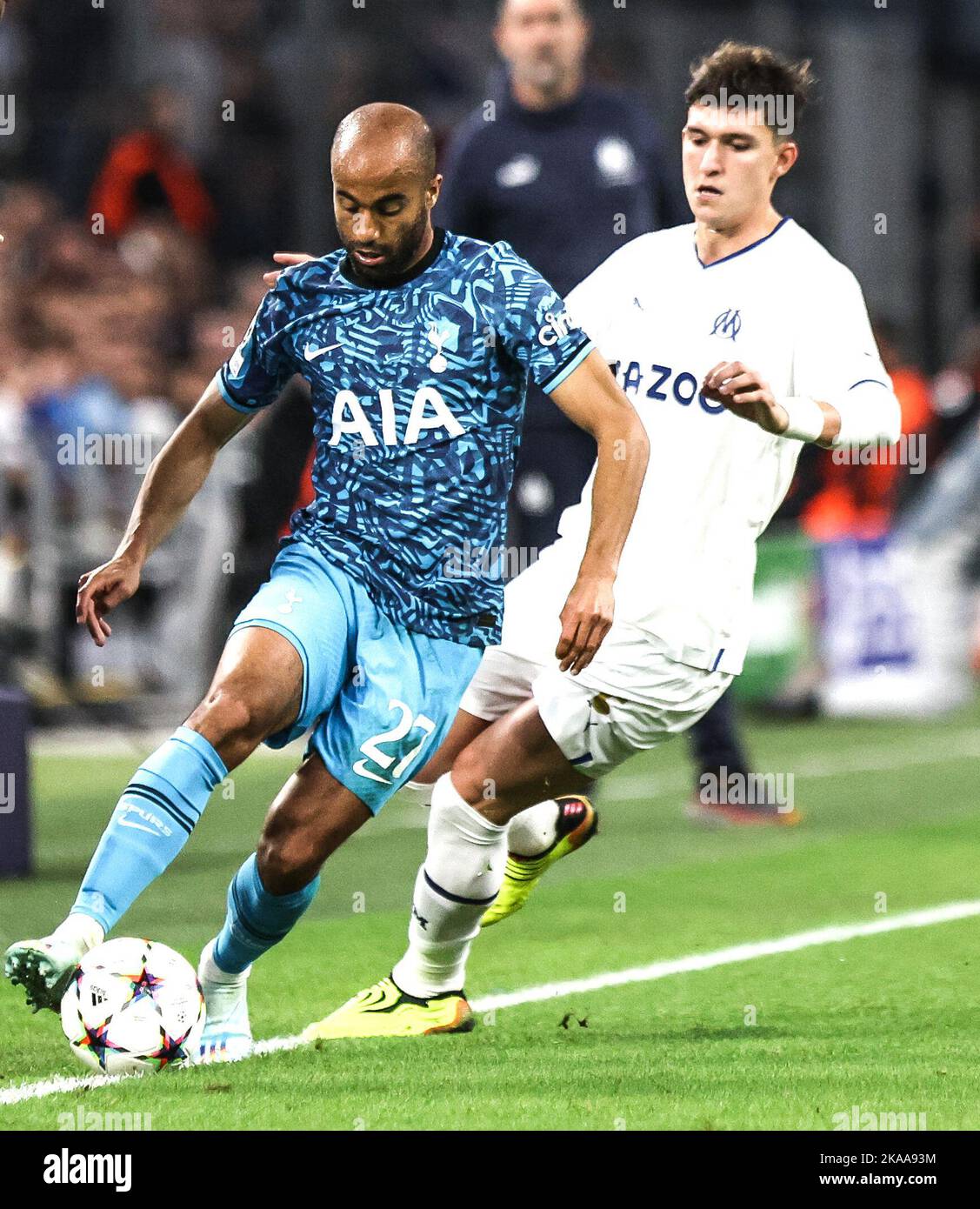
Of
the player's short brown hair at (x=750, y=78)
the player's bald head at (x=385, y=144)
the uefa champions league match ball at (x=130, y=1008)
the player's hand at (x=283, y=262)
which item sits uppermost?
the player's short brown hair at (x=750, y=78)

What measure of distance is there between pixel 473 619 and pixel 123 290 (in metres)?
11.3

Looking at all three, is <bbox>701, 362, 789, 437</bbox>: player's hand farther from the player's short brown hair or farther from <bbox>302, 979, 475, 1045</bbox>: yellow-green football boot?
<bbox>302, 979, 475, 1045</bbox>: yellow-green football boot

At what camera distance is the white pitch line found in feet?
17.9

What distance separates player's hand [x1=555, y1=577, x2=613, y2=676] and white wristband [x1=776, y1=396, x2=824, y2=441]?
61 centimetres

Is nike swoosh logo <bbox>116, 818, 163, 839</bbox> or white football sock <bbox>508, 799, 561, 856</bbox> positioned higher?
nike swoosh logo <bbox>116, 818, 163, 839</bbox>

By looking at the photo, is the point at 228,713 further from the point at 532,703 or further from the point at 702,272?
the point at 702,272

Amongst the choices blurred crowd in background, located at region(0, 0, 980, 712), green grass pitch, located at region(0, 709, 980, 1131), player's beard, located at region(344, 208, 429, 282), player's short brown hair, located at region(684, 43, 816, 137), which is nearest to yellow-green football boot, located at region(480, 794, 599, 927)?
green grass pitch, located at region(0, 709, 980, 1131)

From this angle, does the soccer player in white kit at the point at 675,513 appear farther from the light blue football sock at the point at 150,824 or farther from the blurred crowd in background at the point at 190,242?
the blurred crowd in background at the point at 190,242

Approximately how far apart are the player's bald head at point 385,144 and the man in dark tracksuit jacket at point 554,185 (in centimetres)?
A: 347

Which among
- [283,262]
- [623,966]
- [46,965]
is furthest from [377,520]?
[623,966]

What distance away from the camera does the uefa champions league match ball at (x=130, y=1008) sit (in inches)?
213

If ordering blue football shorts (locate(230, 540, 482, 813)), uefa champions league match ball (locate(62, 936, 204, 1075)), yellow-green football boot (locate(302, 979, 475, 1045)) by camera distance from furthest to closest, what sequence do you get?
yellow-green football boot (locate(302, 979, 475, 1045))
blue football shorts (locate(230, 540, 482, 813))
uefa champions league match ball (locate(62, 936, 204, 1075))

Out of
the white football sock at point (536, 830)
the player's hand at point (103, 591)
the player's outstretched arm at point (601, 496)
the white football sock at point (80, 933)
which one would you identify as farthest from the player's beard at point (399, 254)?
the white football sock at point (536, 830)

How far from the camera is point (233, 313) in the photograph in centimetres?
1630
